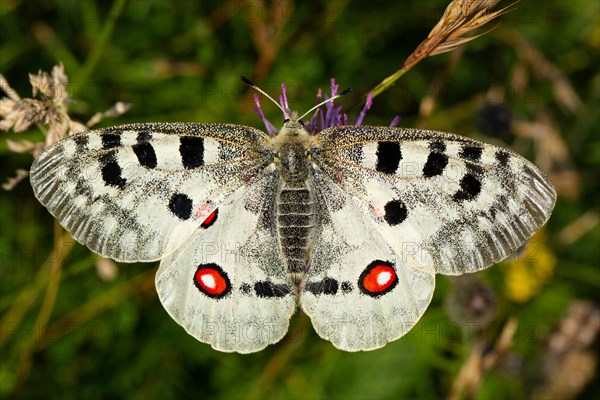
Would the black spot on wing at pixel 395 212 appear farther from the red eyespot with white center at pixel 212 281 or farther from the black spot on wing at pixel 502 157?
the red eyespot with white center at pixel 212 281

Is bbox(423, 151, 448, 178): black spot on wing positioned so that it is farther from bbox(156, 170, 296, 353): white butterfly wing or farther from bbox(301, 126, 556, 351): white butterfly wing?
bbox(156, 170, 296, 353): white butterfly wing

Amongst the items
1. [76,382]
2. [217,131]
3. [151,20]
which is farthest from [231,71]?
[76,382]

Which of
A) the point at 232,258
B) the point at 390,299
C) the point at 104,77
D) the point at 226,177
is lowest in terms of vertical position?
the point at 390,299

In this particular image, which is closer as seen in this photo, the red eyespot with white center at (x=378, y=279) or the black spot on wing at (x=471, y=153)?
the black spot on wing at (x=471, y=153)

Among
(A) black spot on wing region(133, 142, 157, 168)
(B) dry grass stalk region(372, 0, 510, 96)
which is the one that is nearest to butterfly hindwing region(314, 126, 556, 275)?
(B) dry grass stalk region(372, 0, 510, 96)

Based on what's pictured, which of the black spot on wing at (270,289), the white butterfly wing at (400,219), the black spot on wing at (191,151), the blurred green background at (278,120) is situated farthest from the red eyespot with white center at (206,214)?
the blurred green background at (278,120)

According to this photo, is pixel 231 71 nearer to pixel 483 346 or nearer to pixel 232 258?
pixel 232 258
